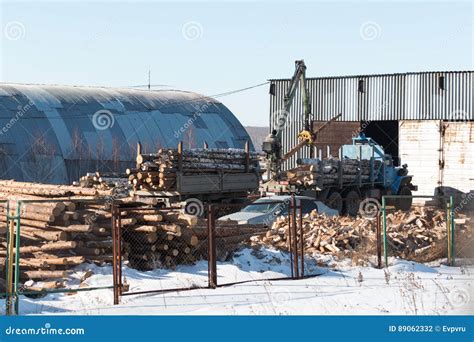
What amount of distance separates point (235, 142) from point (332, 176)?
2305 centimetres

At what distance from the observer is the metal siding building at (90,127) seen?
43344 mm

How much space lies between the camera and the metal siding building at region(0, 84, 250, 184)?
4334cm

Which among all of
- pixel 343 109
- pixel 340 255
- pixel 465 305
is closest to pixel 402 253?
pixel 340 255

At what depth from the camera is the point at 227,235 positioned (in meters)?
18.9

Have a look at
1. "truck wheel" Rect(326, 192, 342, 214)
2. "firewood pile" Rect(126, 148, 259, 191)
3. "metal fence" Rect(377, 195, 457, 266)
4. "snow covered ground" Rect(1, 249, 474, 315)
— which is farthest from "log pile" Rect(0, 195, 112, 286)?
"truck wheel" Rect(326, 192, 342, 214)

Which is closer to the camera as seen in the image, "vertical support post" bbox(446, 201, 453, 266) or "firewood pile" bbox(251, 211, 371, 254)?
"vertical support post" bbox(446, 201, 453, 266)

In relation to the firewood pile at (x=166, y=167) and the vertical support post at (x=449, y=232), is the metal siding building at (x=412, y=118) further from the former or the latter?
the vertical support post at (x=449, y=232)

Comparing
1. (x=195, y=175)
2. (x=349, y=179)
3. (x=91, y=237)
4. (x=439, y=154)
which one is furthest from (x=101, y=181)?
(x=439, y=154)

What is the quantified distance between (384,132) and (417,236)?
23.3 metres

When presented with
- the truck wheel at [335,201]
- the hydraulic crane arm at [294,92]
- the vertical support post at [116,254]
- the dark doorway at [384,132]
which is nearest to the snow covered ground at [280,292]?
the vertical support post at [116,254]

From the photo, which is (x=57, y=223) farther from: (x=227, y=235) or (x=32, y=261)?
(x=227, y=235)

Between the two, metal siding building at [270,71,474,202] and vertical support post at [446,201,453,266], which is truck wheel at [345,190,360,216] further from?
vertical support post at [446,201,453,266]

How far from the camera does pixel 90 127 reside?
48.2m

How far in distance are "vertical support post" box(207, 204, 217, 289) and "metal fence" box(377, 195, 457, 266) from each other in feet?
14.5
